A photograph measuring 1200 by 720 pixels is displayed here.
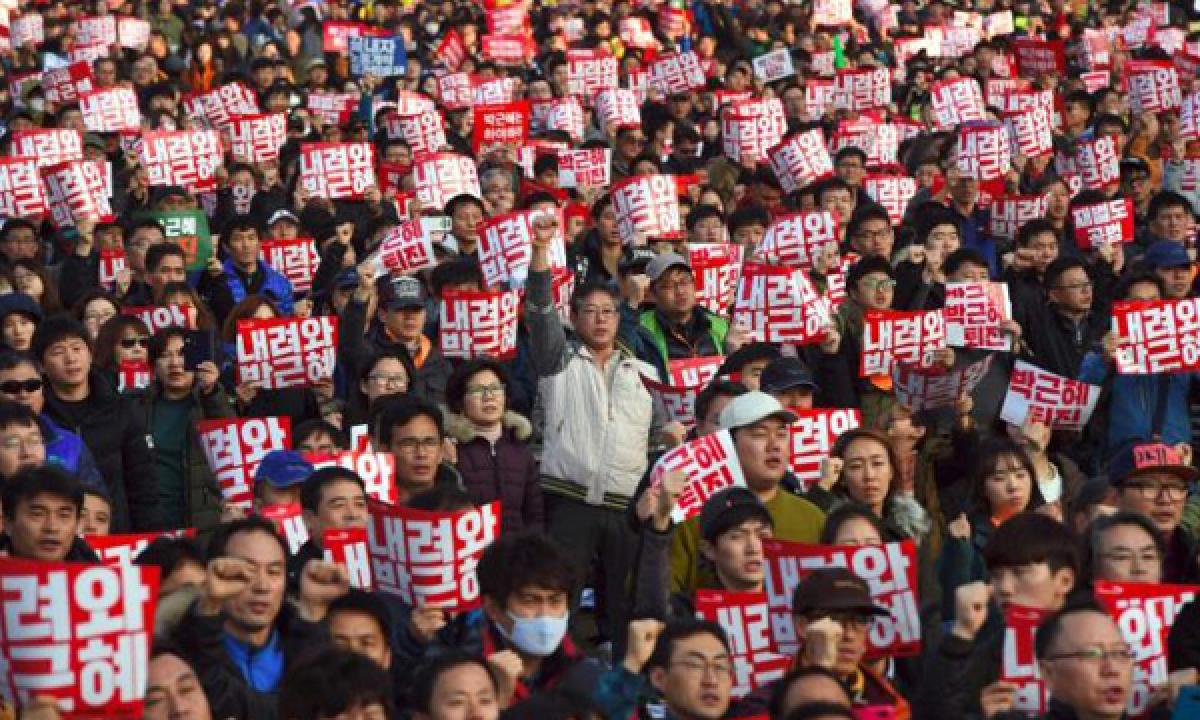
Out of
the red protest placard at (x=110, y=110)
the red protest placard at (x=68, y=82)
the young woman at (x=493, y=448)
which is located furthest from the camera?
the red protest placard at (x=68, y=82)

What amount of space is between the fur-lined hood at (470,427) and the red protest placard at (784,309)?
73.1 inches

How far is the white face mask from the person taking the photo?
7.62 m

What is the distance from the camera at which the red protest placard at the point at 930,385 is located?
11.1m

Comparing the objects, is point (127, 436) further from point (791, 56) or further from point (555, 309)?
point (791, 56)

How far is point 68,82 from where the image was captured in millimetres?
20359

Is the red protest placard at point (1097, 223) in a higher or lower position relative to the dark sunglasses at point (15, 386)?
higher

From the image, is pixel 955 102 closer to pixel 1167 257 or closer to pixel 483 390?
pixel 1167 257

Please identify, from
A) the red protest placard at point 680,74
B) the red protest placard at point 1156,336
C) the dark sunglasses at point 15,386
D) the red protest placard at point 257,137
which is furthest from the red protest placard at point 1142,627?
the red protest placard at point 680,74

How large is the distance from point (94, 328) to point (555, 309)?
2.47 meters

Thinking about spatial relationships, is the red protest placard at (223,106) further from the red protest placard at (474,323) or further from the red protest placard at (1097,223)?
the red protest placard at (474,323)

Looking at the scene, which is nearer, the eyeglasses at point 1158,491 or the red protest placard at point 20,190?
the eyeglasses at point 1158,491

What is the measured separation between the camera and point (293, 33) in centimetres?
2541

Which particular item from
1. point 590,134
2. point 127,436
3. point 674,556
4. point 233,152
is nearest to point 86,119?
point 233,152

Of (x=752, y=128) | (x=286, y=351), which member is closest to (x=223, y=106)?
(x=752, y=128)
